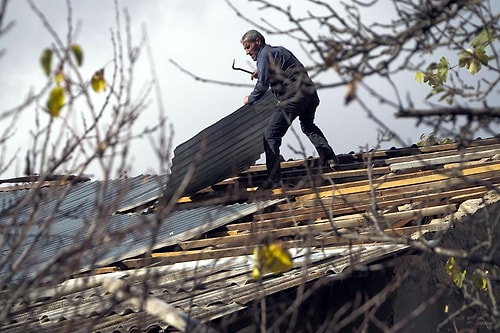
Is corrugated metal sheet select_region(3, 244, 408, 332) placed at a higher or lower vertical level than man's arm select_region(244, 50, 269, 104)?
lower

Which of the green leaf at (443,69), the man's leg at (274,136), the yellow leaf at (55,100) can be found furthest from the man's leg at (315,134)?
the yellow leaf at (55,100)

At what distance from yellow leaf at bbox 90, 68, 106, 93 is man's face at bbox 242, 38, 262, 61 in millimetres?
5317

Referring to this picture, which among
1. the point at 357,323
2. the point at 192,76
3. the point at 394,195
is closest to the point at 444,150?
the point at 394,195

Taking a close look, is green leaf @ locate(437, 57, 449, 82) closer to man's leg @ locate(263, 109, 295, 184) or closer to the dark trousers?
the dark trousers

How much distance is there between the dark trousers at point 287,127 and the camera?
9.34 metres

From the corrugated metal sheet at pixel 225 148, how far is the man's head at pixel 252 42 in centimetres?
40

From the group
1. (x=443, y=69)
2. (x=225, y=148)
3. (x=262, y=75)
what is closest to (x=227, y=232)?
(x=225, y=148)

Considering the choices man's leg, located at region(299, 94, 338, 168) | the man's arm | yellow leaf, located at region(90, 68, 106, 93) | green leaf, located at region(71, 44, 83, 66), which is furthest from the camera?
man's leg, located at region(299, 94, 338, 168)

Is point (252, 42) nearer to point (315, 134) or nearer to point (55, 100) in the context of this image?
point (315, 134)

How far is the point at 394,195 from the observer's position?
8.08 m

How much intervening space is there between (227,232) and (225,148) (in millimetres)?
1267

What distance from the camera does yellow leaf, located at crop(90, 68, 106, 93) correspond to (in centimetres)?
411

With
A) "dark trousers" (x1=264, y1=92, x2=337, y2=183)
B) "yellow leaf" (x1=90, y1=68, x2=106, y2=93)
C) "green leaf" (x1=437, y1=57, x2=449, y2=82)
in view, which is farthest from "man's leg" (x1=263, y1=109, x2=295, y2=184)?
"yellow leaf" (x1=90, y1=68, x2=106, y2=93)

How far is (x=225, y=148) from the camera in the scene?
9.37 meters
